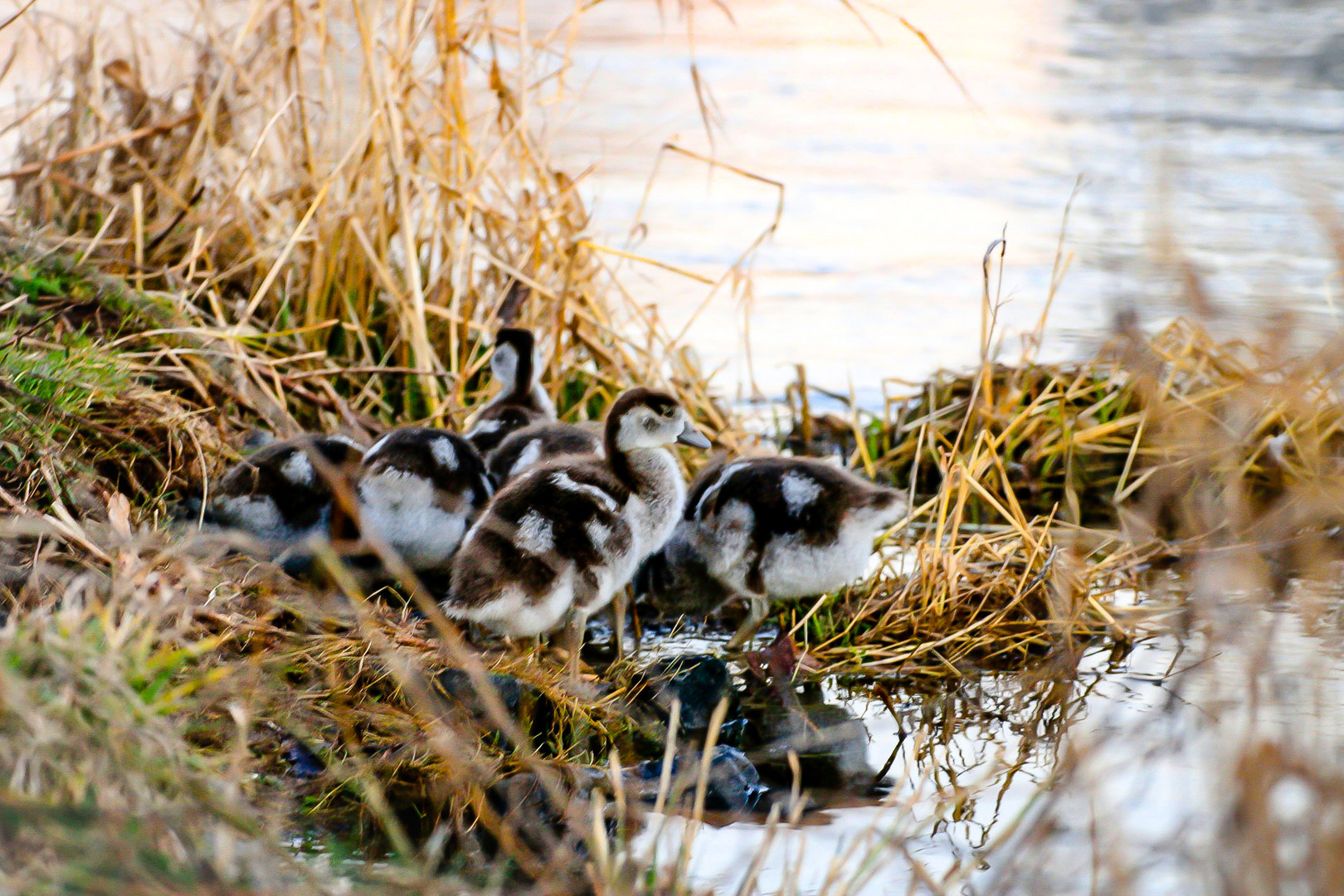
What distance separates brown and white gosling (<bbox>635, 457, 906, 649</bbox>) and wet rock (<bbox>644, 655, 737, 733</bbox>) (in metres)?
0.38

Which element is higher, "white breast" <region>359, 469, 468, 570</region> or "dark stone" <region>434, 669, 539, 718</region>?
"white breast" <region>359, 469, 468, 570</region>

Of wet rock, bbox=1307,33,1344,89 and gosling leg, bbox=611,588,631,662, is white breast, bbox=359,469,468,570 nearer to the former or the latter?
gosling leg, bbox=611,588,631,662

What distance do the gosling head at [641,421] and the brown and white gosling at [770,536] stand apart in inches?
11.8

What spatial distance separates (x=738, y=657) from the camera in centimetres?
381

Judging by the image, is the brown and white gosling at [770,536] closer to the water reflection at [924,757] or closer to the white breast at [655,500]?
the white breast at [655,500]

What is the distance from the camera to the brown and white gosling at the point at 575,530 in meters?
3.29

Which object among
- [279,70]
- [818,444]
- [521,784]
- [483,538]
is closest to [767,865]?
[521,784]

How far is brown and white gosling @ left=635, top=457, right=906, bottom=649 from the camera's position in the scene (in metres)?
3.68

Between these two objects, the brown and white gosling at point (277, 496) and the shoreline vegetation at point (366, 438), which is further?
the brown and white gosling at point (277, 496)

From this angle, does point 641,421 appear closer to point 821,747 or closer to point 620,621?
point 620,621

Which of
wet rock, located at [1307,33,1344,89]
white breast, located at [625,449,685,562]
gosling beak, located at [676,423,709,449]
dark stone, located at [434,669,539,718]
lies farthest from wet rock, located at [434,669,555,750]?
wet rock, located at [1307,33,1344,89]

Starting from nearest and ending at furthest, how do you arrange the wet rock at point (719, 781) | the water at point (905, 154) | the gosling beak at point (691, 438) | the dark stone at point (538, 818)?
the dark stone at point (538, 818) → the wet rock at point (719, 781) → the gosling beak at point (691, 438) → the water at point (905, 154)

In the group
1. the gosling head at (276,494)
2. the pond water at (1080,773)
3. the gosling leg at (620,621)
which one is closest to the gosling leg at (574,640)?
the gosling leg at (620,621)

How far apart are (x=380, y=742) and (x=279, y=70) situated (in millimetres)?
3439
